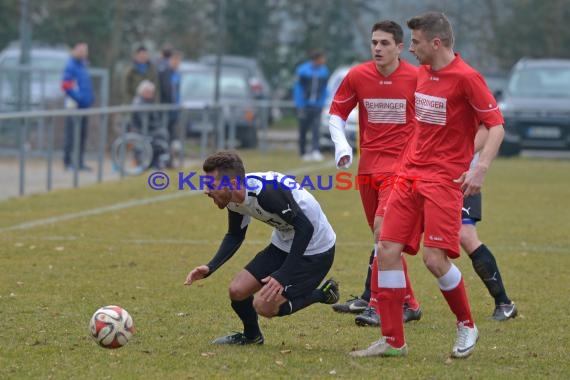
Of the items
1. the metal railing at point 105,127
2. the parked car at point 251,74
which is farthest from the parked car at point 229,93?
the parked car at point 251,74

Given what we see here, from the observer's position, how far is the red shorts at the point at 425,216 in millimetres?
6738

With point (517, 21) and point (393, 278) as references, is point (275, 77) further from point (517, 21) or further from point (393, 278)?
point (393, 278)

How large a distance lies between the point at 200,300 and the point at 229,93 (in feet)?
61.9

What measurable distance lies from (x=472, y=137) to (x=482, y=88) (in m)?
0.32

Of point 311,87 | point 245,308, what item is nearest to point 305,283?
point 245,308

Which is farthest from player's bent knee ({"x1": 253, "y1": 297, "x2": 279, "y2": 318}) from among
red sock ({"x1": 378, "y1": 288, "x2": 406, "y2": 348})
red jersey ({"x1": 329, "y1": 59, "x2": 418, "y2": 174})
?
red jersey ({"x1": 329, "y1": 59, "x2": 418, "y2": 174})

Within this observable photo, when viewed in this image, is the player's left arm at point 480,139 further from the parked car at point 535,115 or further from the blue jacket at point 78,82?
the parked car at point 535,115

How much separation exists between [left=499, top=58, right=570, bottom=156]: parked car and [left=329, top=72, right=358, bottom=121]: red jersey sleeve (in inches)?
630

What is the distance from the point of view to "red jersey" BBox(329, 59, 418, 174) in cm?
834

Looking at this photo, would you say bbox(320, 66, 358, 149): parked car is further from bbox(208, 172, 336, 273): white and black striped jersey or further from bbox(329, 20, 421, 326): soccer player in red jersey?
bbox(208, 172, 336, 273): white and black striped jersey

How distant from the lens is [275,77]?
38250mm

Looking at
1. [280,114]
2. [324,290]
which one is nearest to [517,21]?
[280,114]

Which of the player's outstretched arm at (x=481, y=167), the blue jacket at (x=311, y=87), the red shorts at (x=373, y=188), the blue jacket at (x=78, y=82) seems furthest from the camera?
the blue jacket at (x=311, y=87)

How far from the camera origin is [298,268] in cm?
706
